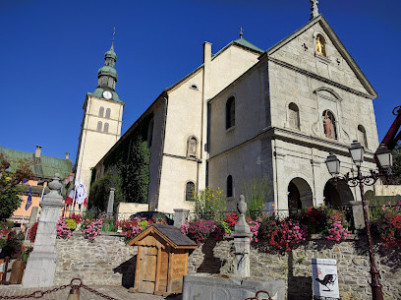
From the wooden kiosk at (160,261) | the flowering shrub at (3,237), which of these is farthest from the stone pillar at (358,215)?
the flowering shrub at (3,237)

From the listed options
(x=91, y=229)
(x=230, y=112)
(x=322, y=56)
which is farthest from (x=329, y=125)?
(x=91, y=229)

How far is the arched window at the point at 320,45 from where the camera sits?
19.6 metres

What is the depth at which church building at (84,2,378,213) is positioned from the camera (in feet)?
50.2

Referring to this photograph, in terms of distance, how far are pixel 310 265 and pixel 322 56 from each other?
48.3 ft

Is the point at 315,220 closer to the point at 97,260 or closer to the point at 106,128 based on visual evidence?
the point at 97,260

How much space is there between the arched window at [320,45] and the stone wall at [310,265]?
47.6 feet

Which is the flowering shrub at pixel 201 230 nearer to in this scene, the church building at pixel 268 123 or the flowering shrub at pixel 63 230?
the church building at pixel 268 123

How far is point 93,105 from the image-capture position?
149 ft

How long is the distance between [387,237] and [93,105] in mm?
44292

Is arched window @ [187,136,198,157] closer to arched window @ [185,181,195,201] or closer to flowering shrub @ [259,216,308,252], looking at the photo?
arched window @ [185,181,195,201]

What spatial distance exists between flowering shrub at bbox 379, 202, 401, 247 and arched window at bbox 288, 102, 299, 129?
840 centimetres

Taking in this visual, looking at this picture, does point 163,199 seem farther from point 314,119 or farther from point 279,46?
point 279,46

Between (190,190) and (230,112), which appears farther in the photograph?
(190,190)

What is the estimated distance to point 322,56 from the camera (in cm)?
1927
